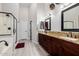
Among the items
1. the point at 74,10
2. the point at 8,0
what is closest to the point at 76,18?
the point at 74,10

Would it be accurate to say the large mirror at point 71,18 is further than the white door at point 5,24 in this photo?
Yes

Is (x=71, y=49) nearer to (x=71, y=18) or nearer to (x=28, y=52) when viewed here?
(x=71, y=18)

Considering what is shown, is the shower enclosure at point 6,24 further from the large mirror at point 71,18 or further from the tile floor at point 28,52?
the large mirror at point 71,18

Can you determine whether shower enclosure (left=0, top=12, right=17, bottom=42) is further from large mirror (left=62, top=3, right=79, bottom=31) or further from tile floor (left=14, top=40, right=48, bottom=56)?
large mirror (left=62, top=3, right=79, bottom=31)

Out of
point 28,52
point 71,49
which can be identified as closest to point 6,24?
point 28,52

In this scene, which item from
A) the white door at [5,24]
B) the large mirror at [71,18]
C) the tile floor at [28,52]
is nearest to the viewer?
the white door at [5,24]

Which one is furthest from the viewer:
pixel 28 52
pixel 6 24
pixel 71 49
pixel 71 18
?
pixel 28 52

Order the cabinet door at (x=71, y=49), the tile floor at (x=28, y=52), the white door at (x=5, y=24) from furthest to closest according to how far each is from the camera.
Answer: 1. the tile floor at (x=28, y=52)
2. the white door at (x=5, y=24)
3. the cabinet door at (x=71, y=49)

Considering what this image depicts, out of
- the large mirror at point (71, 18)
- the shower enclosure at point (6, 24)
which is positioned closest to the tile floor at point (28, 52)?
the shower enclosure at point (6, 24)

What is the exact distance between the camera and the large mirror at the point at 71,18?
4032 millimetres

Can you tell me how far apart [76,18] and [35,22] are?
4.14m

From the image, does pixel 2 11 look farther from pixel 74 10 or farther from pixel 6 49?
pixel 74 10

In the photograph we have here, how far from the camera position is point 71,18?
4.29 metres

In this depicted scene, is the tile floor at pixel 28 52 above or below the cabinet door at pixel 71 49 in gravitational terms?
below
